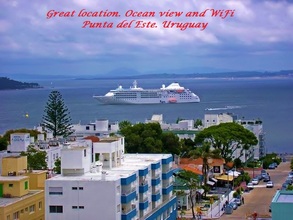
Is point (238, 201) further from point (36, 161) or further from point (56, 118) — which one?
point (56, 118)

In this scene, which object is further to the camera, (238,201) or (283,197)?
(238,201)

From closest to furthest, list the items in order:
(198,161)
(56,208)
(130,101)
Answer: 1. (56,208)
2. (198,161)
3. (130,101)

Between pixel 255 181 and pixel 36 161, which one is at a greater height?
pixel 36 161

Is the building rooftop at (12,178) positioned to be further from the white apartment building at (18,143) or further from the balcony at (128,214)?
the white apartment building at (18,143)

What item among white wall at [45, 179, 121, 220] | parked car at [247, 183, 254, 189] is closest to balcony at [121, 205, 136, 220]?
white wall at [45, 179, 121, 220]

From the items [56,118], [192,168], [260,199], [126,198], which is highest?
[56,118]

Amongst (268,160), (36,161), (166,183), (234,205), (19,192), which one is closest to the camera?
(19,192)

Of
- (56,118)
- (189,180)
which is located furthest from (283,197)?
(56,118)

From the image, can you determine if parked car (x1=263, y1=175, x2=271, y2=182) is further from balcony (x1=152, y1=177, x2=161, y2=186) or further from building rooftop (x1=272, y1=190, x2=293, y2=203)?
building rooftop (x1=272, y1=190, x2=293, y2=203)

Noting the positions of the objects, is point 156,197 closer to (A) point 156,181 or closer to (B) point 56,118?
(A) point 156,181
